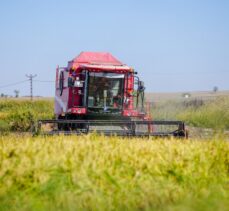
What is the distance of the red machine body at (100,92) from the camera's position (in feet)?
59.5

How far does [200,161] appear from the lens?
7031 millimetres

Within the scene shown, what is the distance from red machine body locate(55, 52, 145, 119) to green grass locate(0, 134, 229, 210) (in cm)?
1056

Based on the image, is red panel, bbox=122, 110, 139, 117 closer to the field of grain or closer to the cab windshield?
the cab windshield

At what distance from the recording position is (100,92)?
18.4 metres

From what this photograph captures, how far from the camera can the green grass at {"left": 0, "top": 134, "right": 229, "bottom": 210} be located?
5.82 meters

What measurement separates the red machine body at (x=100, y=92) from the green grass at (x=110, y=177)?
1056 centimetres

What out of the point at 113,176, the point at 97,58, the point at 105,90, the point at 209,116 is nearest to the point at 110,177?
the point at 113,176

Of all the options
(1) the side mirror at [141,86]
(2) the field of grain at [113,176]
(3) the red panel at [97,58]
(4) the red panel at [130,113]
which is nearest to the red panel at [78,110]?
(4) the red panel at [130,113]

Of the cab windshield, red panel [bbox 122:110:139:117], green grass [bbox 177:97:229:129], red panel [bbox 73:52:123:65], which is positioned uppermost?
red panel [bbox 73:52:123:65]

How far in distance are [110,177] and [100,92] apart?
12.1 meters

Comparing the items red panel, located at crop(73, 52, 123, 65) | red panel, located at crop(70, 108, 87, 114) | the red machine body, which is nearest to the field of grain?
red panel, located at crop(70, 108, 87, 114)

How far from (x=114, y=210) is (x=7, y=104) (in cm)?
4556

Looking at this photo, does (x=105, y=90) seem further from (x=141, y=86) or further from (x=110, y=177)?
(x=110, y=177)

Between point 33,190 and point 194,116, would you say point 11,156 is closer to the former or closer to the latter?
point 33,190
